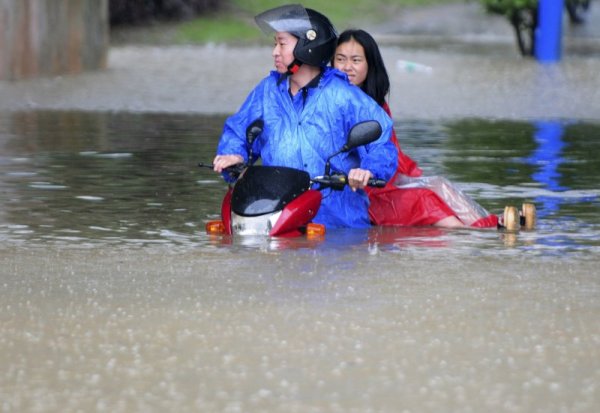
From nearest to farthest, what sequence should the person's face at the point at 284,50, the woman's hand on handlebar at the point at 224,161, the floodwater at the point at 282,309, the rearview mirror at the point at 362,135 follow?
the floodwater at the point at 282,309 → the rearview mirror at the point at 362,135 → the woman's hand on handlebar at the point at 224,161 → the person's face at the point at 284,50

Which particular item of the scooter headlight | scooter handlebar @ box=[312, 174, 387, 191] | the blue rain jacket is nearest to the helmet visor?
the blue rain jacket

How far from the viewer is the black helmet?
332 inches

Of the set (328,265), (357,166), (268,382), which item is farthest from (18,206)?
(268,382)

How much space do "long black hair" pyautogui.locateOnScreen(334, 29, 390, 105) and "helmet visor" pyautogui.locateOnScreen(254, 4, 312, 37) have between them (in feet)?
2.09

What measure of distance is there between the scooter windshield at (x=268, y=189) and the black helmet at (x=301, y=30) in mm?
646

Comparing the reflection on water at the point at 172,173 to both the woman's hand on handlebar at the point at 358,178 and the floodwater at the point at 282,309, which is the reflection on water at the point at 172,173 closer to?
the floodwater at the point at 282,309

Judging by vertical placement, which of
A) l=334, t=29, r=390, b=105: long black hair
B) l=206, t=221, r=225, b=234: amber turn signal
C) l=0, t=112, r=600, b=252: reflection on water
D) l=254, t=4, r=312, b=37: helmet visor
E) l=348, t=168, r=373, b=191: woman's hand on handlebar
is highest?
l=254, t=4, r=312, b=37: helmet visor

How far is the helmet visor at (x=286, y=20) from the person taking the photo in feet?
27.7

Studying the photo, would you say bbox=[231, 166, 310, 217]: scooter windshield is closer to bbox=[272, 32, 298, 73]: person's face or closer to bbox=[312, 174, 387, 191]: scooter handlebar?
bbox=[312, 174, 387, 191]: scooter handlebar

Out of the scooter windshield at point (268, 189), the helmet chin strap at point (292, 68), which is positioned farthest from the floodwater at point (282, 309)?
the helmet chin strap at point (292, 68)

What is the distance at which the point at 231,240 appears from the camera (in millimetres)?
8156

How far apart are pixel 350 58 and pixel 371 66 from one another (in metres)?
0.14

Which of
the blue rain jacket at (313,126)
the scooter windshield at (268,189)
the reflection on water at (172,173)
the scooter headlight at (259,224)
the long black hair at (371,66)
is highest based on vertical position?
the long black hair at (371,66)

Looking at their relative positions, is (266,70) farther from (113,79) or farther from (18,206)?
(18,206)
